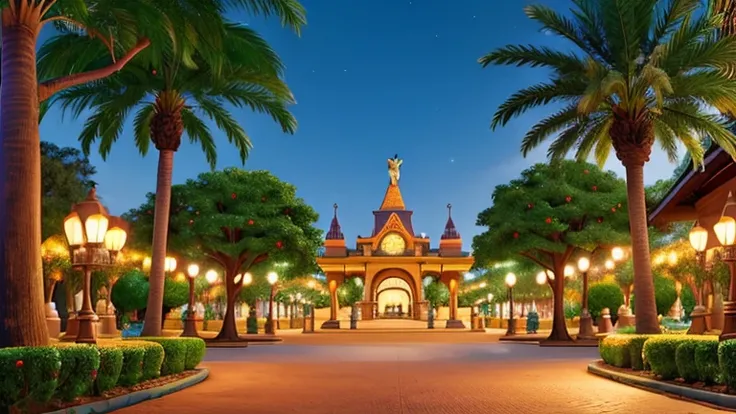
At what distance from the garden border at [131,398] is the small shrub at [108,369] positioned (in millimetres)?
254

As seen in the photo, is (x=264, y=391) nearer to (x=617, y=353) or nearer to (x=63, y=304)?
(x=617, y=353)

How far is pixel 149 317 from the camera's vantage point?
16750 mm

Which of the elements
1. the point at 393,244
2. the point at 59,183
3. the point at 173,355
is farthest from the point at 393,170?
the point at 173,355

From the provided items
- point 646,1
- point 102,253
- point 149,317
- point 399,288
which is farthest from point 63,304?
A: point 646,1

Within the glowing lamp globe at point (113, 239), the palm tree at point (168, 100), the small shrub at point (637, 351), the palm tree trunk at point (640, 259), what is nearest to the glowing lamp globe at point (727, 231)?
the small shrub at point (637, 351)

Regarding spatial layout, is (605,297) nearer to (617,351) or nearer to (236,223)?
(236,223)

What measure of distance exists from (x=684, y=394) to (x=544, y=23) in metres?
9.76

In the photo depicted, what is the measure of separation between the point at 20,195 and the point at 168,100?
828 cm

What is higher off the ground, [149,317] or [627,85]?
[627,85]

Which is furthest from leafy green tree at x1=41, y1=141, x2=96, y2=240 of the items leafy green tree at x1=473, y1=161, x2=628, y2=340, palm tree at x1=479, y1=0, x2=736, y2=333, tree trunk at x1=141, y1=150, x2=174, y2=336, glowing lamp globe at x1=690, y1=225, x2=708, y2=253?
glowing lamp globe at x1=690, y1=225, x2=708, y2=253

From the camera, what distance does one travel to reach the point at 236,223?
28.2 meters

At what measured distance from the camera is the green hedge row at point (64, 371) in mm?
7773

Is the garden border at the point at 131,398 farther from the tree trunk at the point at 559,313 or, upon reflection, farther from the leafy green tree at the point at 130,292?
the leafy green tree at the point at 130,292

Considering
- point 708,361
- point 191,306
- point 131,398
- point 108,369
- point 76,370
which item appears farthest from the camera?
point 191,306
